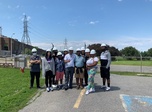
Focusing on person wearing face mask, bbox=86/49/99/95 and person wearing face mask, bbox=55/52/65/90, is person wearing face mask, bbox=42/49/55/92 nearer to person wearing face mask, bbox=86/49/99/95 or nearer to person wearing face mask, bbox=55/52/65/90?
person wearing face mask, bbox=55/52/65/90

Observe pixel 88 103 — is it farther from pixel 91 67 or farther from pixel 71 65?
pixel 71 65

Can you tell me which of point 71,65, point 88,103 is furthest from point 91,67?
point 88,103

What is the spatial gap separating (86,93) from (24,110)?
9.59ft

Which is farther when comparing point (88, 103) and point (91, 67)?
point (91, 67)

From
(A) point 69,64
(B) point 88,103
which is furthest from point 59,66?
(B) point 88,103

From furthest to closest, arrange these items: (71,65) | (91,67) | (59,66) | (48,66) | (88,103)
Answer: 1. (59,66)
2. (71,65)
3. (48,66)
4. (91,67)
5. (88,103)

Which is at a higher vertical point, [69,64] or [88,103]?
[69,64]

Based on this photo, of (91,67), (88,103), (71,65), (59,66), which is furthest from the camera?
(59,66)

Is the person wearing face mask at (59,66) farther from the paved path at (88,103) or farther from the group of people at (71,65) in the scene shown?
the paved path at (88,103)

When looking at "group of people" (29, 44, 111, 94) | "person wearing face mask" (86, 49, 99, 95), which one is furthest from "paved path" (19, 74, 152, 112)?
"group of people" (29, 44, 111, 94)

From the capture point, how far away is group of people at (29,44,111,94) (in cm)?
943

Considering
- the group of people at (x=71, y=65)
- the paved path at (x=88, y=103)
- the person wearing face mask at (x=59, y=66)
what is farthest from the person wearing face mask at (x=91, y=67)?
the person wearing face mask at (x=59, y=66)

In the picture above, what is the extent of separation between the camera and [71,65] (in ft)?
32.7

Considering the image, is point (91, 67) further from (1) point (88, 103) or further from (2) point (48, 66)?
(1) point (88, 103)
